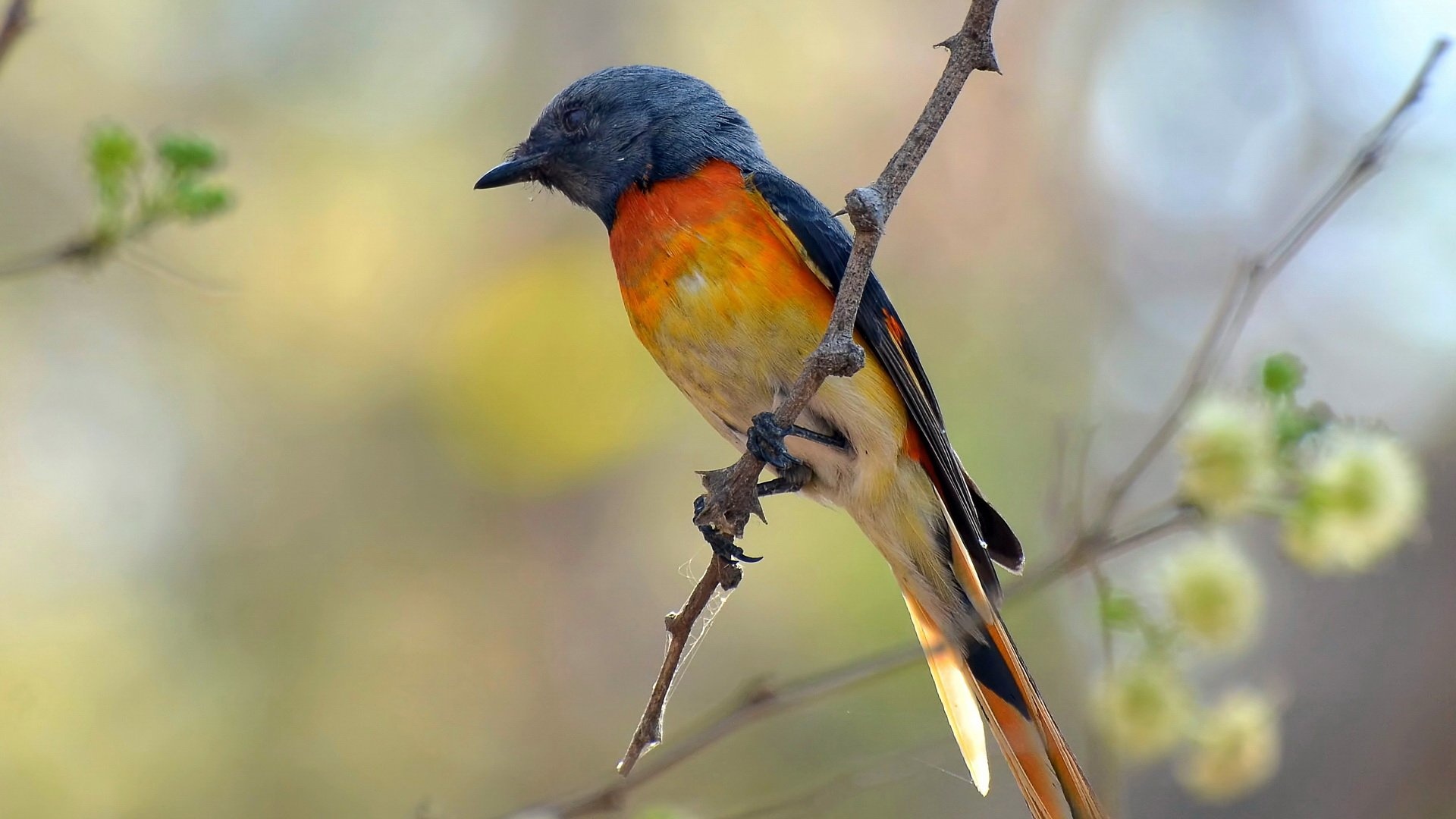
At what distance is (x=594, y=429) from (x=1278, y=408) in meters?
4.35

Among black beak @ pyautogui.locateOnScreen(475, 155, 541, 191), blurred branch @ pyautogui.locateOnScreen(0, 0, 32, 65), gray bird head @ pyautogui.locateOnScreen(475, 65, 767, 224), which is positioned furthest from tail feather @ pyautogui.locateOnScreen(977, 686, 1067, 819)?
blurred branch @ pyautogui.locateOnScreen(0, 0, 32, 65)

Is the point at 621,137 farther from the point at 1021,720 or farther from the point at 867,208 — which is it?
the point at 1021,720

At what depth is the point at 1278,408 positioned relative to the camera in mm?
2783

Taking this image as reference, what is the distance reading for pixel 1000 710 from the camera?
3.18 meters

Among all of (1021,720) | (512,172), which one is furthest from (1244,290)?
(512,172)

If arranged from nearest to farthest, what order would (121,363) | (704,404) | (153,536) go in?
(704,404)
(153,536)
(121,363)

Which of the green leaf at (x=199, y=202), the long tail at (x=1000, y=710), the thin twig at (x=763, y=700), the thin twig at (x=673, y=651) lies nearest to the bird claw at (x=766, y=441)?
the thin twig at (x=673, y=651)

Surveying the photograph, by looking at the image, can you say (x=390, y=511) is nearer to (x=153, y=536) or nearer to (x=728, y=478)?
(x=153, y=536)

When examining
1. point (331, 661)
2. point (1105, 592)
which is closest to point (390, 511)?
point (331, 661)

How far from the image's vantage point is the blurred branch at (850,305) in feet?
7.31

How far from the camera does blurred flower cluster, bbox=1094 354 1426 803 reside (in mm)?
2729

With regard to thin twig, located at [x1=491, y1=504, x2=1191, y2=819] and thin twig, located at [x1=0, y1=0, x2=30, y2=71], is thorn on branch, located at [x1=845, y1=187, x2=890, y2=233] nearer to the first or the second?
thin twig, located at [x1=491, y1=504, x2=1191, y2=819]

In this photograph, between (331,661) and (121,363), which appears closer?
(331,661)

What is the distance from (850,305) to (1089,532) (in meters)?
0.68
